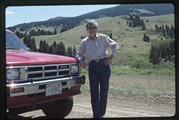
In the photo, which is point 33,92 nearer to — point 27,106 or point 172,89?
point 27,106

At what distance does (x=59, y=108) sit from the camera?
5.55m

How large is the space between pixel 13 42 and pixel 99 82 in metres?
1.13

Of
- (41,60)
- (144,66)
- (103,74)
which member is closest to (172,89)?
(144,66)

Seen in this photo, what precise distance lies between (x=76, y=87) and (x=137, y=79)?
0.78m

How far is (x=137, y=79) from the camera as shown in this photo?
17.9 ft

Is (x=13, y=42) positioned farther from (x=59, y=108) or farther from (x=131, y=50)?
(x=131, y=50)

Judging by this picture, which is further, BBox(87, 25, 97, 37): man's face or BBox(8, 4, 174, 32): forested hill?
BBox(87, 25, 97, 37): man's face

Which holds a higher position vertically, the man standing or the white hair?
the white hair

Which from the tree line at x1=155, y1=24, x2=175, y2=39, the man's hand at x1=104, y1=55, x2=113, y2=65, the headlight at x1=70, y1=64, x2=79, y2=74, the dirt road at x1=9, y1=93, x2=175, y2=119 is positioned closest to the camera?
the tree line at x1=155, y1=24, x2=175, y2=39

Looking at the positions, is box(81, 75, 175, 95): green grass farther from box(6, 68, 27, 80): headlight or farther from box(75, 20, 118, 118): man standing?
box(6, 68, 27, 80): headlight

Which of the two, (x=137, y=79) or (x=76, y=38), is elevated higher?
(x=76, y=38)

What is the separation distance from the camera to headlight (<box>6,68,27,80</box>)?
4859mm

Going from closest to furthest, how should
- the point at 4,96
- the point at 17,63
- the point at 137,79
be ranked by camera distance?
1. the point at 4,96
2. the point at 17,63
3. the point at 137,79

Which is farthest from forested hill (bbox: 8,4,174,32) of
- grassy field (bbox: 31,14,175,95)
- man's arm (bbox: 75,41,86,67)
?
man's arm (bbox: 75,41,86,67)
